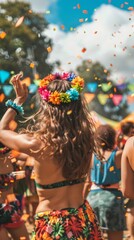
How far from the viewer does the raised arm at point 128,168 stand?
308cm

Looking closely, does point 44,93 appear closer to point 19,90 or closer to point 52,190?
point 19,90

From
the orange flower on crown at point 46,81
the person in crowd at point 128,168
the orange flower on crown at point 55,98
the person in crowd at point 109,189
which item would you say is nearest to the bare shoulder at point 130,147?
the person in crowd at point 128,168

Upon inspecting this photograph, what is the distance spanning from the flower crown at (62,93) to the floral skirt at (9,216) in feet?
6.02

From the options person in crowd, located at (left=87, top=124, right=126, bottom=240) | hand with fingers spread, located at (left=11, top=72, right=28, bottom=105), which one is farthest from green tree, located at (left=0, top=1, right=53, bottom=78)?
hand with fingers spread, located at (left=11, top=72, right=28, bottom=105)

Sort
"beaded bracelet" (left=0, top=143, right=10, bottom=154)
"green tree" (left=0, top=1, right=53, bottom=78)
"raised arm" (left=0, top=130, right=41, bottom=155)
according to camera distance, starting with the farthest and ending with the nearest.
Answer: "green tree" (left=0, top=1, right=53, bottom=78) → "beaded bracelet" (left=0, top=143, right=10, bottom=154) → "raised arm" (left=0, top=130, right=41, bottom=155)

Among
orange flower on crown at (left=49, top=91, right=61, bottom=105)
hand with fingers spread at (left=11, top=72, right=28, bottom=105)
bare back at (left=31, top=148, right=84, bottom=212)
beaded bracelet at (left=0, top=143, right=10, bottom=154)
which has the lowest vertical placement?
bare back at (left=31, top=148, right=84, bottom=212)

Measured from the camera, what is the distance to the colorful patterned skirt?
504 cm

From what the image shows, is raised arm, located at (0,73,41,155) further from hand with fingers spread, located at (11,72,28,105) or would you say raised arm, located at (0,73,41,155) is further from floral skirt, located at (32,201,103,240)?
floral skirt, located at (32,201,103,240)

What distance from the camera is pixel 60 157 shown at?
9.96 ft

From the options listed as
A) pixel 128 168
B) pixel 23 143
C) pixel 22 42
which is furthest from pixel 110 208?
pixel 22 42

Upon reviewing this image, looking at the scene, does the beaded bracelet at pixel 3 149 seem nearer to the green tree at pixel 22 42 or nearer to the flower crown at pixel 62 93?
the flower crown at pixel 62 93

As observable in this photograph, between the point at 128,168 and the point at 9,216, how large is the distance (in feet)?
6.22

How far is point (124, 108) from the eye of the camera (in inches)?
2140

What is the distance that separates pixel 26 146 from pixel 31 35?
2173 centimetres
